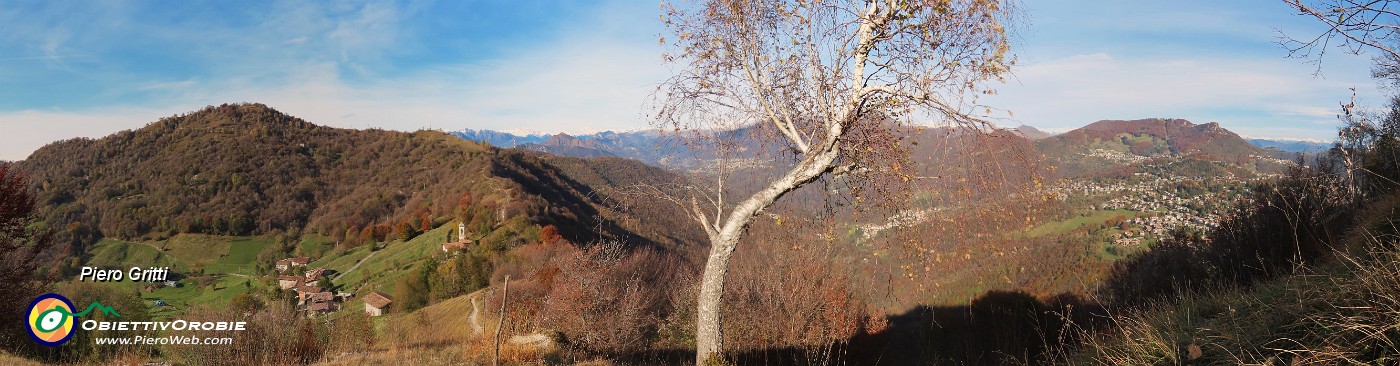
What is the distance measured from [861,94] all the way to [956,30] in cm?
103

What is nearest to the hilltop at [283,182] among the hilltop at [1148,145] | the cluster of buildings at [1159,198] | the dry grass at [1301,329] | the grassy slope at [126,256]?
the grassy slope at [126,256]

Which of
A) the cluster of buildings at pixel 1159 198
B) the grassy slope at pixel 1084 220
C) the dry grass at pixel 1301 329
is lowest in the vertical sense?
the grassy slope at pixel 1084 220

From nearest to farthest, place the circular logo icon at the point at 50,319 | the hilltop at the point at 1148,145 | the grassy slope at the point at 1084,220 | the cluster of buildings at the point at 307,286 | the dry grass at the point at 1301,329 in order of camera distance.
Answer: the dry grass at the point at 1301,329 < the circular logo icon at the point at 50,319 < the cluster of buildings at the point at 307,286 < the grassy slope at the point at 1084,220 < the hilltop at the point at 1148,145

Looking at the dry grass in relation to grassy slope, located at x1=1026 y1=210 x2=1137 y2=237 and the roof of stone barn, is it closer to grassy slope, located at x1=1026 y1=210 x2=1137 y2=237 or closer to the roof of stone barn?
the roof of stone barn

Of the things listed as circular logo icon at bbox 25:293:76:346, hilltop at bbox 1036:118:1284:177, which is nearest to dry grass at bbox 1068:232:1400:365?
circular logo icon at bbox 25:293:76:346

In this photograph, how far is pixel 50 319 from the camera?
11711 millimetres

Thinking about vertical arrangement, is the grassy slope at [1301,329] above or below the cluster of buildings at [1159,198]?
above

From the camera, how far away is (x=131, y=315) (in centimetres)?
2119

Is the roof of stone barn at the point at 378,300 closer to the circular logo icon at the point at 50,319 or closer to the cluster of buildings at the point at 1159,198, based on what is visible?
the circular logo icon at the point at 50,319

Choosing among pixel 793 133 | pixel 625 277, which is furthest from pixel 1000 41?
pixel 625 277

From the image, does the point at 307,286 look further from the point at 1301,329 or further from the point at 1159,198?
the point at 1159,198

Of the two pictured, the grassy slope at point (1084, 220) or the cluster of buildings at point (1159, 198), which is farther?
the grassy slope at point (1084, 220)

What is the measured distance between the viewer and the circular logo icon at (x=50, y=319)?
1097cm

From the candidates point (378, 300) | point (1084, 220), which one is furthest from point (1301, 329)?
point (1084, 220)
